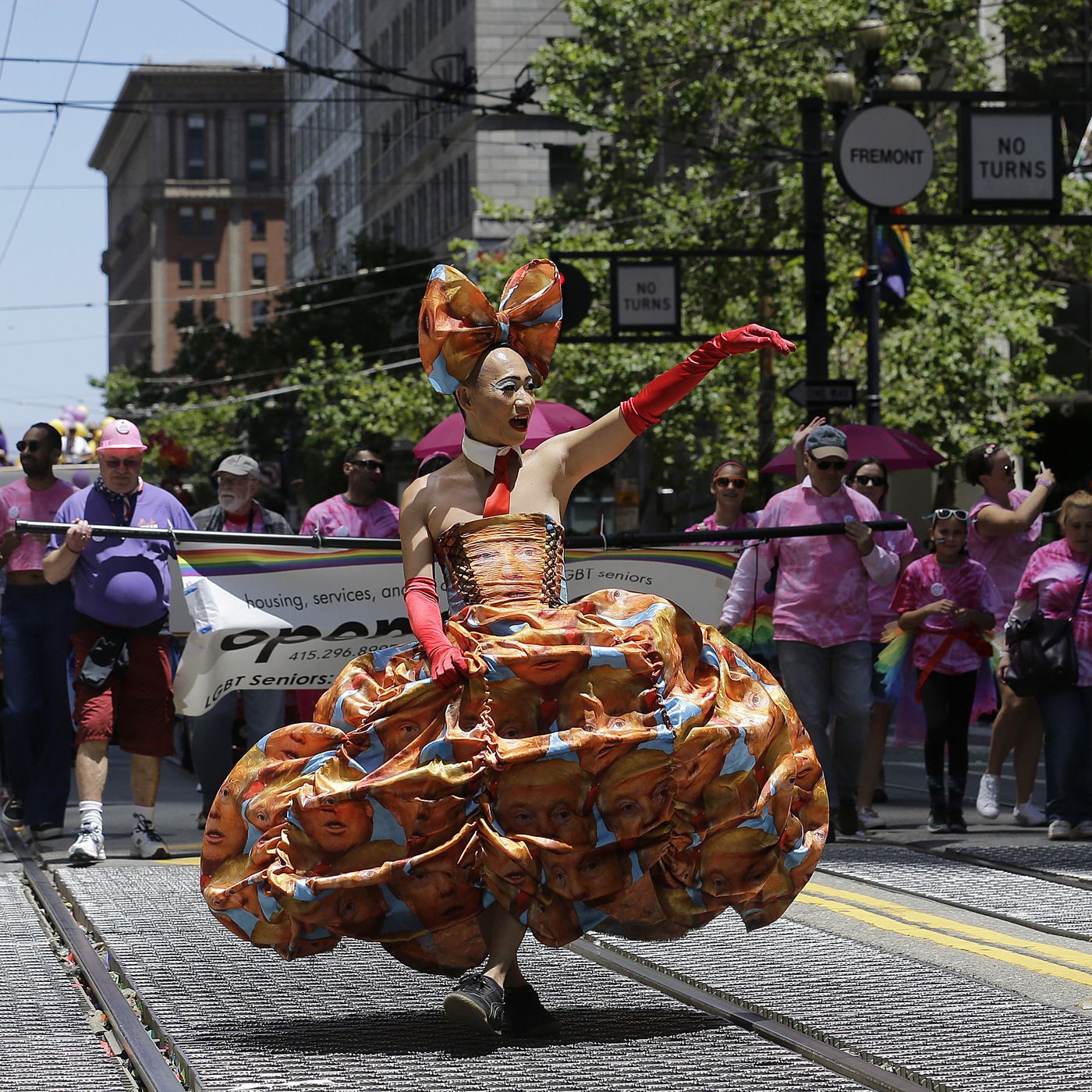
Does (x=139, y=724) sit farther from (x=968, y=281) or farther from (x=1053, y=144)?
(x=968, y=281)

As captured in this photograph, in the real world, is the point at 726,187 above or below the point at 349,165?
below

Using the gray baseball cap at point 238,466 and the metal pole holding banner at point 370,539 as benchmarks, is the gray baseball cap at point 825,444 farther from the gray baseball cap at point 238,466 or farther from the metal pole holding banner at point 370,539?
the gray baseball cap at point 238,466

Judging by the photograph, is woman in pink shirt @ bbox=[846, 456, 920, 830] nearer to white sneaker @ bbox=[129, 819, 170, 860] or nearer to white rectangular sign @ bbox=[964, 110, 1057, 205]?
white sneaker @ bbox=[129, 819, 170, 860]

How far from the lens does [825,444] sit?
10352mm

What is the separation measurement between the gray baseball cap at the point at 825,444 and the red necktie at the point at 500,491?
4.29 m

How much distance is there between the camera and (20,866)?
32.3 feet

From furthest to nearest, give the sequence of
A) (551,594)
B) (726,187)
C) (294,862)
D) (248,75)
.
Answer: (248,75)
(726,187)
(551,594)
(294,862)

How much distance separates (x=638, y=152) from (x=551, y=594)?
105 ft

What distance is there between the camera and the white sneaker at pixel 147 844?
10.0 m

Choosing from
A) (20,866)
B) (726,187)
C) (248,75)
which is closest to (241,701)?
(20,866)

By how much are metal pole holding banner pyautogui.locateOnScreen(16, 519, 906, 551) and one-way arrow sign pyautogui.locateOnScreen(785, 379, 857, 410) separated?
31.1ft

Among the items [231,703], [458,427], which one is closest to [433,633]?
[231,703]

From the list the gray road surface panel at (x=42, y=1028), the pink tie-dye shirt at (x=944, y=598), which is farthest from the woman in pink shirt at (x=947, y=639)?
the gray road surface panel at (x=42, y=1028)

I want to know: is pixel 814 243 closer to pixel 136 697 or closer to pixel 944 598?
pixel 944 598
